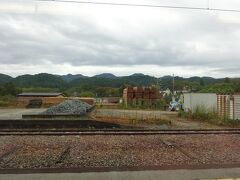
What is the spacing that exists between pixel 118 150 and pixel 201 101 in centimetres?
2145

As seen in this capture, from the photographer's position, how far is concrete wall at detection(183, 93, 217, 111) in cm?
2875

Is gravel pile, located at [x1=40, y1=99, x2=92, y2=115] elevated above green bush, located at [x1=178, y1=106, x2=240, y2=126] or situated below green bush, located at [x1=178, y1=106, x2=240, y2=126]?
above

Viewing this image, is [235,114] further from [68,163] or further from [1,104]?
[1,104]

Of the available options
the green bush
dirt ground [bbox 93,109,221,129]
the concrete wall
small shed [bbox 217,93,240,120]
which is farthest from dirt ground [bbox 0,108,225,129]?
the concrete wall

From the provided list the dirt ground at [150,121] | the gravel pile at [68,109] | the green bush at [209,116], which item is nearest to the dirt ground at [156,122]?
the dirt ground at [150,121]

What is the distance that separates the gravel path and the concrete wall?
1450cm

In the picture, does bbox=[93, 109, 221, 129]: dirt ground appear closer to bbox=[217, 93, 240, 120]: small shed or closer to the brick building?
bbox=[217, 93, 240, 120]: small shed

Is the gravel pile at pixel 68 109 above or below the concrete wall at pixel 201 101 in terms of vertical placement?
below

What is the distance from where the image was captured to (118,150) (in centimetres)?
1094

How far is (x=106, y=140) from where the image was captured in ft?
42.9

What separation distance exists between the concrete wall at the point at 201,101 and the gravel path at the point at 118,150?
14495 mm

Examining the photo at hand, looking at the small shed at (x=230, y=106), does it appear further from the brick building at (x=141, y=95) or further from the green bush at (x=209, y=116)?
the brick building at (x=141, y=95)

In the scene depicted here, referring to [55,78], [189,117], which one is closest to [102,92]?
[55,78]

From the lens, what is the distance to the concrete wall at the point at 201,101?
2875 cm
